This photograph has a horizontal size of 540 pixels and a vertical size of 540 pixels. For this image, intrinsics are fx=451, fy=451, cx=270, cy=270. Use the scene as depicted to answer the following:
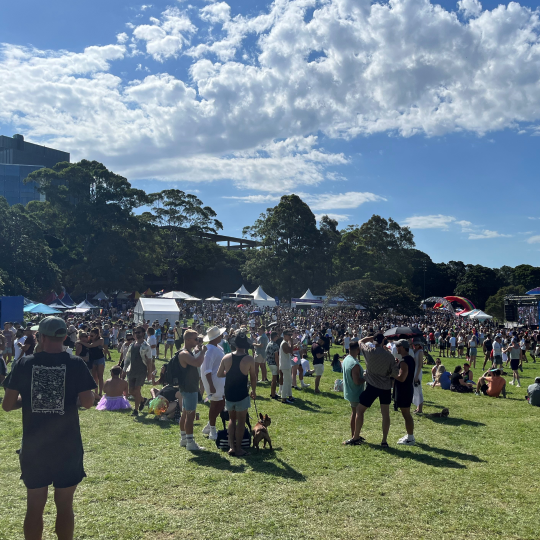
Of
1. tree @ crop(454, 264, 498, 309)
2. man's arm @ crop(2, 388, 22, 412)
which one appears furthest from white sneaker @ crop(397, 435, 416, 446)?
tree @ crop(454, 264, 498, 309)

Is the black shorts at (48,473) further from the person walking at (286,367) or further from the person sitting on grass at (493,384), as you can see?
the person sitting on grass at (493,384)

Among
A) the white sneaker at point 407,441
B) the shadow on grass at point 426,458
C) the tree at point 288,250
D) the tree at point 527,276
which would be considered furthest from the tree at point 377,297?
the tree at point 527,276

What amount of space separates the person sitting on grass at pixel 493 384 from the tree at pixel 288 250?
42825 mm

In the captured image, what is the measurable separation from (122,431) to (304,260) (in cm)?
4889

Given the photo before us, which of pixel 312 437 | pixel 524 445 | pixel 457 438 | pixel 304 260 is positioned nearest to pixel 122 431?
pixel 312 437

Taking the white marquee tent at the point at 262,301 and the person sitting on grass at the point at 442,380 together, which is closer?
the person sitting on grass at the point at 442,380

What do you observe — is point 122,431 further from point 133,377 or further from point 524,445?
point 524,445

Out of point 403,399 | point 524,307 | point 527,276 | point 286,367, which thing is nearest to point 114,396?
point 286,367

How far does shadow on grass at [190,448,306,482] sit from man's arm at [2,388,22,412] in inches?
122

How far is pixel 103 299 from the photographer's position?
4538cm

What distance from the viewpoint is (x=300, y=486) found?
498cm

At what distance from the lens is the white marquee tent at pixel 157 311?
25.3 m

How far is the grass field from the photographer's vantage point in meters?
3.98

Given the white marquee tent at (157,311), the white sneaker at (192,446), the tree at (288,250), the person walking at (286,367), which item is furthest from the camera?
the tree at (288,250)
